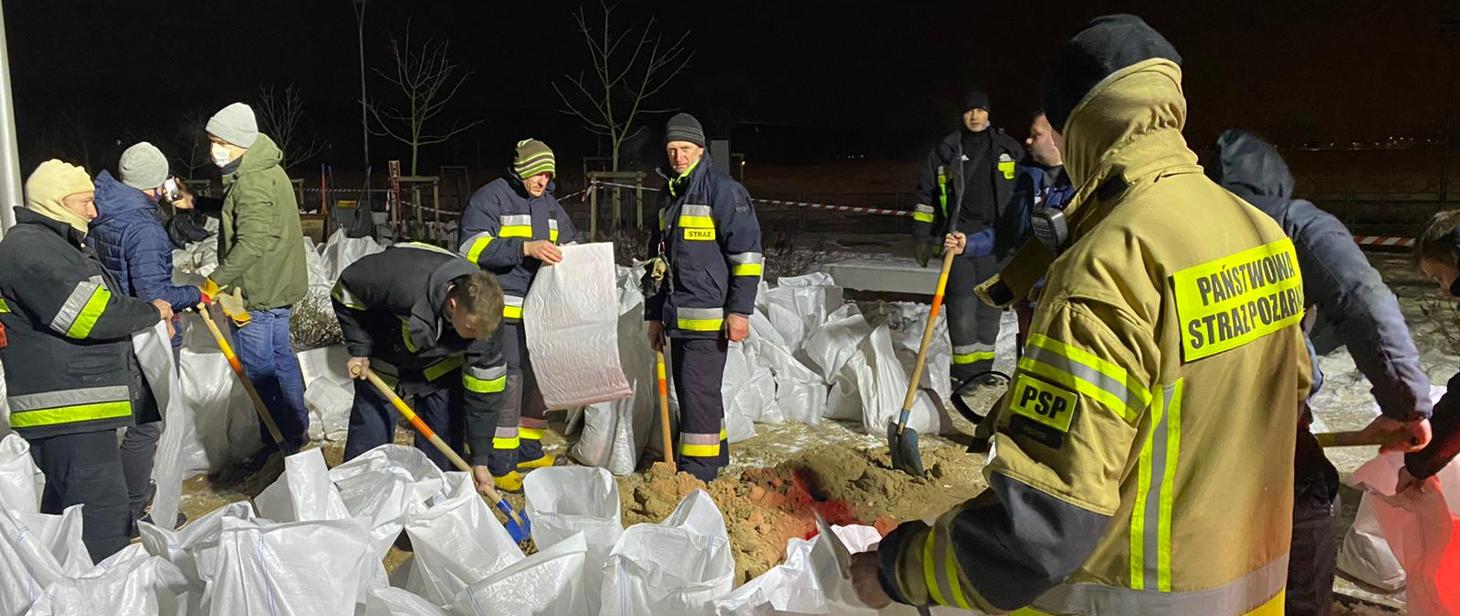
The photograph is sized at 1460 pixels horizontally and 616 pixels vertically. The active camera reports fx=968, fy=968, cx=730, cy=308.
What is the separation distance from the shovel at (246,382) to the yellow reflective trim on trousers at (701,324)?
1934 millimetres

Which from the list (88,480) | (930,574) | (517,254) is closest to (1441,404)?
(930,574)

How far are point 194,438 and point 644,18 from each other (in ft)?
60.4

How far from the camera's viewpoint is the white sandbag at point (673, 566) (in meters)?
2.17

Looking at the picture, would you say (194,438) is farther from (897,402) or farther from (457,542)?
(897,402)

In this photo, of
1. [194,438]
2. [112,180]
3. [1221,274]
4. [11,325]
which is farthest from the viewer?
[194,438]

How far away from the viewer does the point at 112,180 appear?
4.23 m

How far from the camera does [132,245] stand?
13.8 ft

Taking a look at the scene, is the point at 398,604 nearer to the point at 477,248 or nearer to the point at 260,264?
the point at 477,248

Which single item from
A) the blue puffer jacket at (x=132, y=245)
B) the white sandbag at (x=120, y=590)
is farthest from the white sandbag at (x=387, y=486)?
the blue puffer jacket at (x=132, y=245)

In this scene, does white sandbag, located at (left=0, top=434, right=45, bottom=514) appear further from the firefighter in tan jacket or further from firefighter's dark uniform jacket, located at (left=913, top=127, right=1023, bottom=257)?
firefighter's dark uniform jacket, located at (left=913, top=127, right=1023, bottom=257)

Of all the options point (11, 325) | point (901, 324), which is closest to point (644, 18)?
point (901, 324)

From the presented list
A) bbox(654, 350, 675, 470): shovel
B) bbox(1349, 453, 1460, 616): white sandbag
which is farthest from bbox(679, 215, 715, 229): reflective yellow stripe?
bbox(1349, 453, 1460, 616): white sandbag

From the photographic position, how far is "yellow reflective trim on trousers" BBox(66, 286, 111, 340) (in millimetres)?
3090

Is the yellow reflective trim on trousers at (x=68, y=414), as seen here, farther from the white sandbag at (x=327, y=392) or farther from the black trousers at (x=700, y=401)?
the black trousers at (x=700, y=401)
